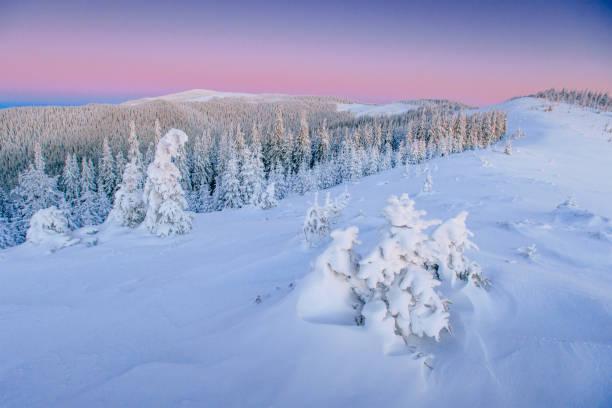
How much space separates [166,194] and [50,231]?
16.4ft

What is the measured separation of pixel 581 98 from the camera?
115938 millimetres

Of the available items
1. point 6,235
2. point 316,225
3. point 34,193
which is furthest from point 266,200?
point 34,193

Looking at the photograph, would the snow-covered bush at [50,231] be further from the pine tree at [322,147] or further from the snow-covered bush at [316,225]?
the pine tree at [322,147]

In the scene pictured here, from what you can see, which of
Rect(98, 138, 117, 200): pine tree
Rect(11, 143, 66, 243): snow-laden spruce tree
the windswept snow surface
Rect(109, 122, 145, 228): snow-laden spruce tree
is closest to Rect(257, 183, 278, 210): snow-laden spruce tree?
Rect(109, 122, 145, 228): snow-laden spruce tree

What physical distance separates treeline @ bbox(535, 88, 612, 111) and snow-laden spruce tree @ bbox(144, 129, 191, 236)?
481 feet

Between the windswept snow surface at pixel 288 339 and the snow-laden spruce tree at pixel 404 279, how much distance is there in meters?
0.40

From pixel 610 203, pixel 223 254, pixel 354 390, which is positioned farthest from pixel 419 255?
pixel 610 203

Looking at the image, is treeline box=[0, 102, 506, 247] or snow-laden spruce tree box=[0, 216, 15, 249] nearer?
snow-laden spruce tree box=[0, 216, 15, 249]

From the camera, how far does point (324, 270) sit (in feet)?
13.6

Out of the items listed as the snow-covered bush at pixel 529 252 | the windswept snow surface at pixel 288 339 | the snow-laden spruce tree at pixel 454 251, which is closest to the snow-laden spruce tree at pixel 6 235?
the windswept snow surface at pixel 288 339

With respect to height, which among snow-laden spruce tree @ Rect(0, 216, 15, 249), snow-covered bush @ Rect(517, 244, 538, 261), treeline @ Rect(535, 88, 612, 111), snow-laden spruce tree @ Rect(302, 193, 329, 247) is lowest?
snow-laden spruce tree @ Rect(0, 216, 15, 249)

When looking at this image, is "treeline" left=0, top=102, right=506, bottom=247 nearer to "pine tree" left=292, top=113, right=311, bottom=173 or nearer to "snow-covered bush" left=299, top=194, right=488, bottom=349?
"pine tree" left=292, top=113, right=311, bottom=173

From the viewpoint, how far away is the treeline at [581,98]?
108 metres

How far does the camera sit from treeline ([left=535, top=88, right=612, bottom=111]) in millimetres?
107738
